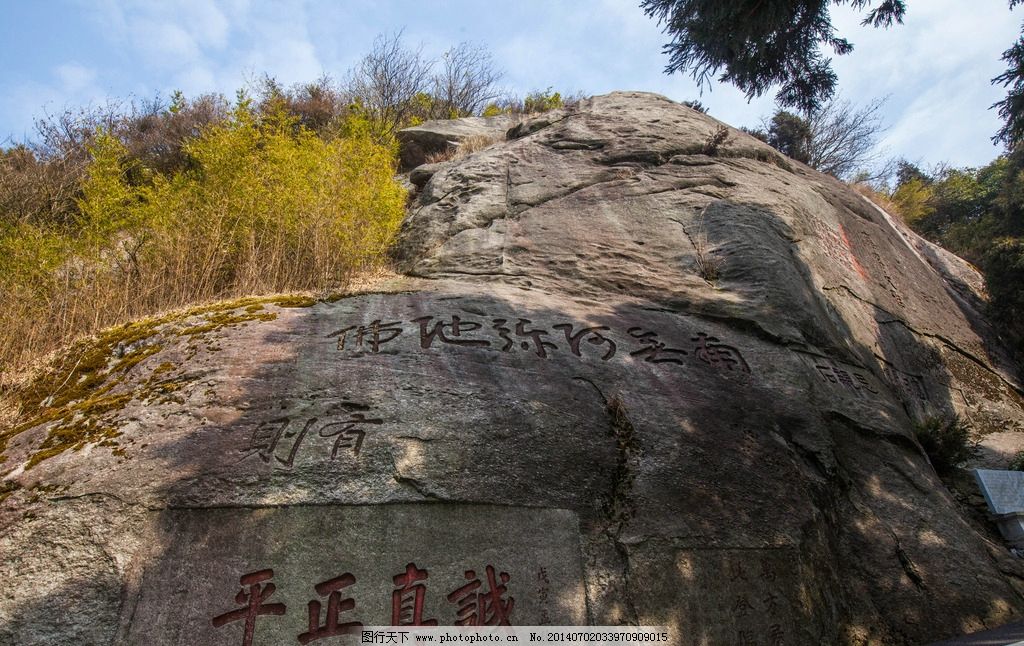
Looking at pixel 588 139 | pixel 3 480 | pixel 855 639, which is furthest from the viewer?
pixel 588 139

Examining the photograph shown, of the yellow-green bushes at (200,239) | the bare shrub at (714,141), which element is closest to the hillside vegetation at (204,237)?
the yellow-green bushes at (200,239)

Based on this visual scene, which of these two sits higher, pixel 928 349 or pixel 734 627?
pixel 928 349

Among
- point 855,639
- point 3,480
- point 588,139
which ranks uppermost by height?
point 588,139

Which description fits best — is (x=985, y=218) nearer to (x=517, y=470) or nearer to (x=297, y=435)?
(x=517, y=470)

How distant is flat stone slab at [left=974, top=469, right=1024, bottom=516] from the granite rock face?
0.77 meters

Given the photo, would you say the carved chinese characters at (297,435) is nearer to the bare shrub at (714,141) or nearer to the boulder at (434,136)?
the bare shrub at (714,141)

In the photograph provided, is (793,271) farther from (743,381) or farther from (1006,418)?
(1006,418)

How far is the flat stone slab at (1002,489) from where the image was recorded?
4680 mm

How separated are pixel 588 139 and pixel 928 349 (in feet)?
15.5

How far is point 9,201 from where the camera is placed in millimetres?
8148


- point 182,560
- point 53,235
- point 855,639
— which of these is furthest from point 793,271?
point 53,235

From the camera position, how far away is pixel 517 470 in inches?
120

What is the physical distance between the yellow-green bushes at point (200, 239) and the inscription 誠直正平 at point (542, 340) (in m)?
1.44

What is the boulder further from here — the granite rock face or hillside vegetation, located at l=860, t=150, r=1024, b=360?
hillside vegetation, located at l=860, t=150, r=1024, b=360
